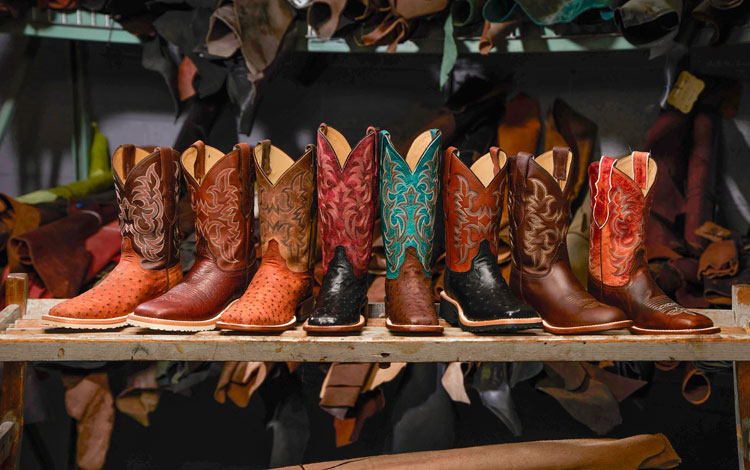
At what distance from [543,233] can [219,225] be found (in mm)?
874

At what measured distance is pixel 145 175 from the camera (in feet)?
4.66

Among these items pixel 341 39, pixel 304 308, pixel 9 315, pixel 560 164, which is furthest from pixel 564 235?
pixel 9 315

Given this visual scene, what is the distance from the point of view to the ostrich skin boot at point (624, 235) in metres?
1.41

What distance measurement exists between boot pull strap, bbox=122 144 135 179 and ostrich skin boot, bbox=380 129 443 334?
0.70 m

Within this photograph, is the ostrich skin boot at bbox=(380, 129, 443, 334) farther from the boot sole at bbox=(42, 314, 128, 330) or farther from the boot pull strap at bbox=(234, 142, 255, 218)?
the boot sole at bbox=(42, 314, 128, 330)

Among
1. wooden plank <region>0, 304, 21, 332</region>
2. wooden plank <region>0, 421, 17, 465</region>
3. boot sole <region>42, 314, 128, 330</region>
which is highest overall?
boot sole <region>42, 314, 128, 330</region>

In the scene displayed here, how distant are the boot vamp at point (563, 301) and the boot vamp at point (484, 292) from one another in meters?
→ 0.09

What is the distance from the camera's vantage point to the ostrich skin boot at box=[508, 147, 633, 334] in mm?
1397


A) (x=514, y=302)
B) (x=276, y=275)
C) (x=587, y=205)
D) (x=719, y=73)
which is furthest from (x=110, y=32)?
(x=719, y=73)

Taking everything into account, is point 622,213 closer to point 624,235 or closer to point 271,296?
point 624,235

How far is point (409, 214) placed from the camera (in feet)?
4.70

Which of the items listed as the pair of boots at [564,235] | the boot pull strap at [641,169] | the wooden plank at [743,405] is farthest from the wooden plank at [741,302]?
the boot pull strap at [641,169]

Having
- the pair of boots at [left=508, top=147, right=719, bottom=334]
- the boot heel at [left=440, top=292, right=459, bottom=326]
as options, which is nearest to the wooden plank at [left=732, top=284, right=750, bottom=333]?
the pair of boots at [left=508, top=147, right=719, bottom=334]

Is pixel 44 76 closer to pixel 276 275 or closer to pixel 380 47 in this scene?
pixel 380 47
